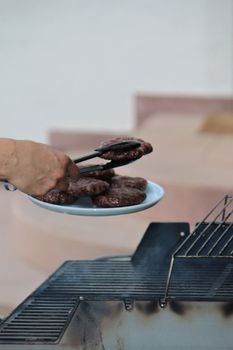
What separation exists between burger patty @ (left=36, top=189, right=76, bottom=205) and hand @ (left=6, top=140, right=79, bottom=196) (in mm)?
31

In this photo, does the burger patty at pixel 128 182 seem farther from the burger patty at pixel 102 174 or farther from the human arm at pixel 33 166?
the human arm at pixel 33 166

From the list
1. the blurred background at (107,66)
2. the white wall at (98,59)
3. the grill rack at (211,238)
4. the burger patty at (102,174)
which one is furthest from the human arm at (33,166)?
the white wall at (98,59)

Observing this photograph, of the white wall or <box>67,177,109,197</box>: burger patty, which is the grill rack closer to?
<box>67,177,109,197</box>: burger patty

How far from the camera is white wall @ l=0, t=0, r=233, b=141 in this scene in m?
3.24

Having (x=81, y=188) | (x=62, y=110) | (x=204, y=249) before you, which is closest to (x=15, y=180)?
(x=81, y=188)

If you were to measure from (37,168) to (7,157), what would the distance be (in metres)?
0.05

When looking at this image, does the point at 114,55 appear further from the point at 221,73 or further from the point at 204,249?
the point at 204,249

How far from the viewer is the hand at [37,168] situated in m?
0.95

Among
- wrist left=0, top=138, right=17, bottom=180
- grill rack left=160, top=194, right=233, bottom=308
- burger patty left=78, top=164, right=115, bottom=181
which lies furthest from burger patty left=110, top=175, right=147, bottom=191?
wrist left=0, top=138, right=17, bottom=180

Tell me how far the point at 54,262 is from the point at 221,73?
1715 mm

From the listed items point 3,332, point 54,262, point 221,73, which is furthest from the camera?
point 221,73

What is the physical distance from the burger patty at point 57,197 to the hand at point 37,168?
1.2 inches

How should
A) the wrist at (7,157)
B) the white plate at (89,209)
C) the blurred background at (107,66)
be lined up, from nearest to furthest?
the wrist at (7,157)
the white plate at (89,209)
the blurred background at (107,66)

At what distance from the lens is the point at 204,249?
3.71 ft
